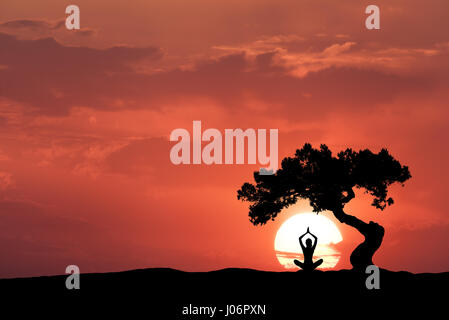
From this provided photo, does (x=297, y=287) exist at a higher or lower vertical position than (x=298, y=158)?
lower

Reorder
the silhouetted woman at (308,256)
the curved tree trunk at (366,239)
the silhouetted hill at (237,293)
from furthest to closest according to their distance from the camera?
the curved tree trunk at (366,239), the silhouetted woman at (308,256), the silhouetted hill at (237,293)

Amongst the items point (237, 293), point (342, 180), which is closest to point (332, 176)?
point (342, 180)

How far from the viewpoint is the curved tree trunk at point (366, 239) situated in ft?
139

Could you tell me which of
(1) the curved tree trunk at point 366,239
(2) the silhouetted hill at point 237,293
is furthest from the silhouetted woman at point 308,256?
(1) the curved tree trunk at point 366,239

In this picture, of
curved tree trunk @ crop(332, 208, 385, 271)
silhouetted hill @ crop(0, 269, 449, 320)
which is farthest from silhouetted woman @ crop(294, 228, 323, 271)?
curved tree trunk @ crop(332, 208, 385, 271)

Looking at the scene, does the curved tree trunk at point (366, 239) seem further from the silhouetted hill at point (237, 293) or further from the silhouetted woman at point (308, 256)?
the silhouetted woman at point (308, 256)

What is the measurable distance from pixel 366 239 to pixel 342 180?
162 inches

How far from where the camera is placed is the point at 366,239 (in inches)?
1674

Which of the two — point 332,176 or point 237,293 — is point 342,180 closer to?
point 332,176

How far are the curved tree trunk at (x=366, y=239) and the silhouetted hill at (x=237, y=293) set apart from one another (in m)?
1.15
